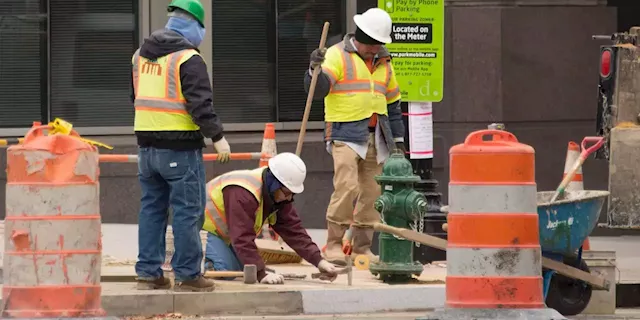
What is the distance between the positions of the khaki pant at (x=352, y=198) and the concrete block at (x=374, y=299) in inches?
65.6

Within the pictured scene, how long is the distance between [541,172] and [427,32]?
12.2ft

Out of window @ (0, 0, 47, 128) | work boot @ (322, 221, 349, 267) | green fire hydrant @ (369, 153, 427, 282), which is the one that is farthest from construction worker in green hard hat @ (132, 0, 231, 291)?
window @ (0, 0, 47, 128)

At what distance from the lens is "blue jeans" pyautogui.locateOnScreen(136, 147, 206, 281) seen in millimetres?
9766

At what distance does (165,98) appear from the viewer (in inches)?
386

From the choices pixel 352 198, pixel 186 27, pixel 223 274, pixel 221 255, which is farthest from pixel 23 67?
pixel 186 27

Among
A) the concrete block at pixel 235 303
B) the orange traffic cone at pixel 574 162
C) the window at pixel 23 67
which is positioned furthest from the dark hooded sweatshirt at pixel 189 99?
the window at pixel 23 67

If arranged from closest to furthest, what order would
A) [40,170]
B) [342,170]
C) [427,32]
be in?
[40,170] < [342,170] < [427,32]

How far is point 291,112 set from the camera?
16531 millimetres

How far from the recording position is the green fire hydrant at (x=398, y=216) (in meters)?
10.7

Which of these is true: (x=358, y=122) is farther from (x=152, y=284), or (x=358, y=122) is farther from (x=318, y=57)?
(x=152, y=284)

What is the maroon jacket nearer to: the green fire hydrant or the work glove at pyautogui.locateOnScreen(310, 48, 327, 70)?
the green fire hydrant

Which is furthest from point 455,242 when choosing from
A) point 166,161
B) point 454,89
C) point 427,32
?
point 454,89

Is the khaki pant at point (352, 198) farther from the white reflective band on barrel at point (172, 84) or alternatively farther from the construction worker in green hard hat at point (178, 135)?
the white reflective band on barrel at point (172, 84)

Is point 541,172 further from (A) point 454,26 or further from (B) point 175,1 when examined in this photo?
(B) point 175,1
